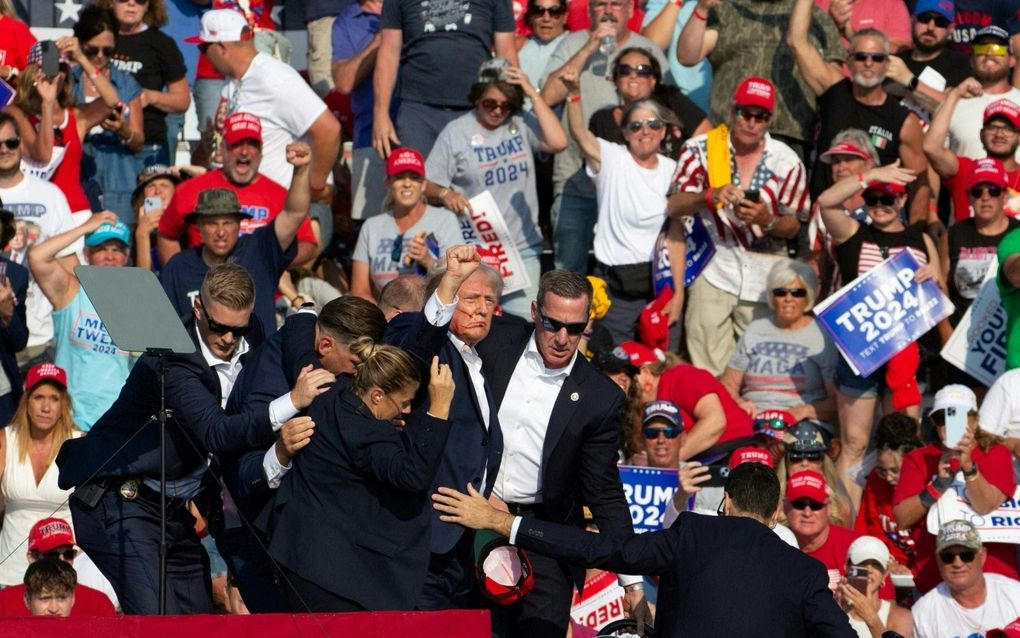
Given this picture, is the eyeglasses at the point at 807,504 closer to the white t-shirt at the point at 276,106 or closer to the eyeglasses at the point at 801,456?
the eyeglasses at the point at 801,456

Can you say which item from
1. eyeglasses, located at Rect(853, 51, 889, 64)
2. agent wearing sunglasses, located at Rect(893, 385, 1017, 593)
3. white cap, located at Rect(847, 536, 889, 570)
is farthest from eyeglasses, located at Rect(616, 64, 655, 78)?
white cap, located at Rect(847, 536, 889, 570)

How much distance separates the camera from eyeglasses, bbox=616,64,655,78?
40.7ft

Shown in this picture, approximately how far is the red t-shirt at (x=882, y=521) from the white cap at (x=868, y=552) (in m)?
0.89

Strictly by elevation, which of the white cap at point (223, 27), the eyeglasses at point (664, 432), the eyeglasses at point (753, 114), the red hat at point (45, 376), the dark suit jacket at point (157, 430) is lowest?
the eyeglasses at point (664, 432)

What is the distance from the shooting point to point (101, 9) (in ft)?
43.1

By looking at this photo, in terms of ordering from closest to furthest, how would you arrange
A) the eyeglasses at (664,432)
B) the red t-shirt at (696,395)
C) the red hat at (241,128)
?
the eyeglasses at (664,432) → the red t-shirt at (696,395) → the red hat at (241,128)

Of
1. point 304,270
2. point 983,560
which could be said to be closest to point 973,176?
point 983,560

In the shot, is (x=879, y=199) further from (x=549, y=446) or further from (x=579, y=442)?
(x=549, y=446)

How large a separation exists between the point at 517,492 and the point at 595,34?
499 cm

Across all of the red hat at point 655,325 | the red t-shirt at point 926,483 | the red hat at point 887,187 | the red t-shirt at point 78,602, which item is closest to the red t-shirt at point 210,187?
the red hat at point 655,325

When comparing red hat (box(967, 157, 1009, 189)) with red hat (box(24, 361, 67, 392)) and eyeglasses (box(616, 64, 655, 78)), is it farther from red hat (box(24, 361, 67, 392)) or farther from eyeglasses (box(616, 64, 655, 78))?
red hat (box(24, 361, 67, 392))

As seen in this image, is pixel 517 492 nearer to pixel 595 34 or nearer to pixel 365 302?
pixel 365 302

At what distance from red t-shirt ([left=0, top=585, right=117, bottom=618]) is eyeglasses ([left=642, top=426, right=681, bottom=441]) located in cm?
307

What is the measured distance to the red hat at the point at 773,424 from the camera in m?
10.9
